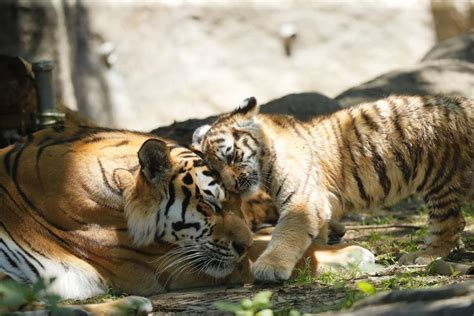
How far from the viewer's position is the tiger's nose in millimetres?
3988

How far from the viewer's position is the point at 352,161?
187 inches

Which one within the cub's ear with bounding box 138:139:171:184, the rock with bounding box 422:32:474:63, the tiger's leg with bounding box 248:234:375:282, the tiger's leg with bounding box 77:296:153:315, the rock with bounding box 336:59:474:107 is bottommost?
the tiger's leg with bounding box 248:234:375:282

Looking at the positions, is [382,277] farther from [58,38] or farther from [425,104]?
[58,38]

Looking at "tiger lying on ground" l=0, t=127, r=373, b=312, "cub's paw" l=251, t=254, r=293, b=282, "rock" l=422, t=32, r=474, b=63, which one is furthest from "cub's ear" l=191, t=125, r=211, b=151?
"rock" l=422, t=32, r=474, b=63

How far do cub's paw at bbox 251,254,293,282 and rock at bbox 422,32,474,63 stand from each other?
4547mm

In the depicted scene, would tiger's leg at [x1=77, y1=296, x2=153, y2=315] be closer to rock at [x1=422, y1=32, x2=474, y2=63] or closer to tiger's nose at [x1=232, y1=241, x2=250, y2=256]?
tiger's nose at [x1=232, y1=241, x2=250, y2=256]

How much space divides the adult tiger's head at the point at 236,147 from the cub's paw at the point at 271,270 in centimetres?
41

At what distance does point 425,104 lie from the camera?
479 cm

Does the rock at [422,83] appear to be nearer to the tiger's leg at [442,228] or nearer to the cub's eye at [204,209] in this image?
the tiger's leg at [442,228]

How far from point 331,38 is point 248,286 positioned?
801 cm

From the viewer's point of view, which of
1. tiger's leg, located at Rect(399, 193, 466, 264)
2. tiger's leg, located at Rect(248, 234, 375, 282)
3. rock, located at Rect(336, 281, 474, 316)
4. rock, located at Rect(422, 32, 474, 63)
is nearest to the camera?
rock, located at Rect(336, 281, 474, 316)

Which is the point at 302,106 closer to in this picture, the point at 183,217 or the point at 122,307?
the point at 183,217

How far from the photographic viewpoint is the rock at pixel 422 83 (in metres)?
7.20

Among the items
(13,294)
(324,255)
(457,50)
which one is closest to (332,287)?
(324,255)
